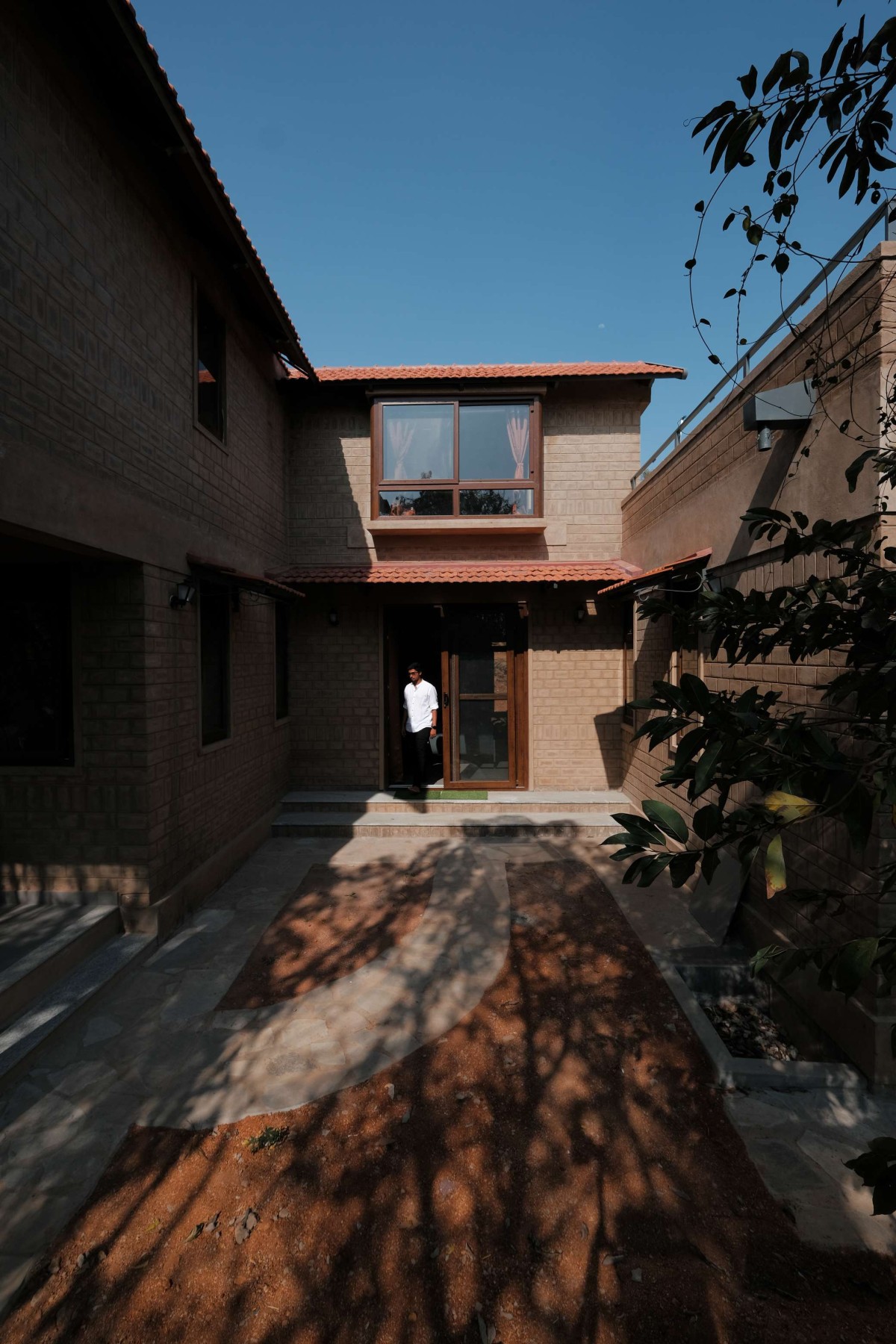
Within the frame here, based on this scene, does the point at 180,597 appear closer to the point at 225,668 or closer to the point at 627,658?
the point at 225,668

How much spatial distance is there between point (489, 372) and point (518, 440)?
3.24 feet

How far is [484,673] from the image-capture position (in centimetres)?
881

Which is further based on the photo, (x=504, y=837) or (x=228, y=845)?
(x=504, y=837)

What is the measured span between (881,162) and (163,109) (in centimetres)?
479

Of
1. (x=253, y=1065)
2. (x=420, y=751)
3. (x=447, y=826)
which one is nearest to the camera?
(x=253, y=1065)

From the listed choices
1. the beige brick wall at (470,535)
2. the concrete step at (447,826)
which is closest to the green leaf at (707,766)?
the concrete step at (447,826)

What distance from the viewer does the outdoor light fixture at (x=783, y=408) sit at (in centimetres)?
385

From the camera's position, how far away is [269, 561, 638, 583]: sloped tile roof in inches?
310

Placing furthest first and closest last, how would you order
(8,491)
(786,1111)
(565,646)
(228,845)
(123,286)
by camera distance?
1. (565,646)
2. (228,845)
3. (123,286)
4. (8,491)
5. (786,1111)

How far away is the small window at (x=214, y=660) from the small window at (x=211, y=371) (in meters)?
1.72

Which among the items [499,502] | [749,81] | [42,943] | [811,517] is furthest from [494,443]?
[42,943]

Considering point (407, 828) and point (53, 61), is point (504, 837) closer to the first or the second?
point (407, 828)

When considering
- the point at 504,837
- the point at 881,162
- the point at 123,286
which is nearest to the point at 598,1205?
the point at 881,162

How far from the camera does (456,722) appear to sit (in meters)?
8.83
